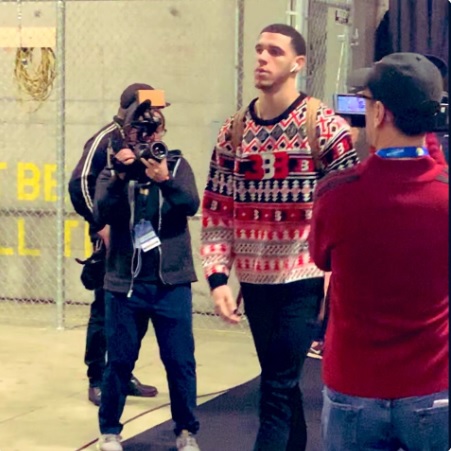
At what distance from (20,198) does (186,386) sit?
429cm

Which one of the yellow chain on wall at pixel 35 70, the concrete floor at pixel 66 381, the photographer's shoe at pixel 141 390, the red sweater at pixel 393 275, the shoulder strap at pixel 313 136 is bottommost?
the concrete floor at pixel 66 381

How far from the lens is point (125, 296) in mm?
4652

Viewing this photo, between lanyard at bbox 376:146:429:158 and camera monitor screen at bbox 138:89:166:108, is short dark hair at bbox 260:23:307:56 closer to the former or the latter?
camera monitor screen at bbox 138:89:166:108

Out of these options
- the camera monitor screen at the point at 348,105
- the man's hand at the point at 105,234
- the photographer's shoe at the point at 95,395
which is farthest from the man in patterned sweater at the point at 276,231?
the camera monitor screen at the point at 348,105

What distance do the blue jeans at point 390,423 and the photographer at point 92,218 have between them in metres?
2.51

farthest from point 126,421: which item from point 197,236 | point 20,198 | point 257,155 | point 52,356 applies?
point 20,198

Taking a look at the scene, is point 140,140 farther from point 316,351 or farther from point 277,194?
point 316,351

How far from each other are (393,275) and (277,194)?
1.39 meters

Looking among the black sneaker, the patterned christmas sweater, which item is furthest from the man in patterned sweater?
the black sneaker

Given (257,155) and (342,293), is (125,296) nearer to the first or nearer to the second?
(257,155)

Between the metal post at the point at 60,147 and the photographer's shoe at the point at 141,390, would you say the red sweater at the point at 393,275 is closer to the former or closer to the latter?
the photographer's shoe at the point at 141,390

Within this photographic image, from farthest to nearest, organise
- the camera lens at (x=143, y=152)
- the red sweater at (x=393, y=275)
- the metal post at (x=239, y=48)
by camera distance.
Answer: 1. the metal post at (x=239, y=48)
2. the camera lens at (x=143, y=152)
3. the red sweater at (x=393, y=275)

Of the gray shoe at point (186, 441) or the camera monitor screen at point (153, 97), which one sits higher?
the camera monitor screen at point (153, 97)

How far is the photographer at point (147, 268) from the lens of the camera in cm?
462
